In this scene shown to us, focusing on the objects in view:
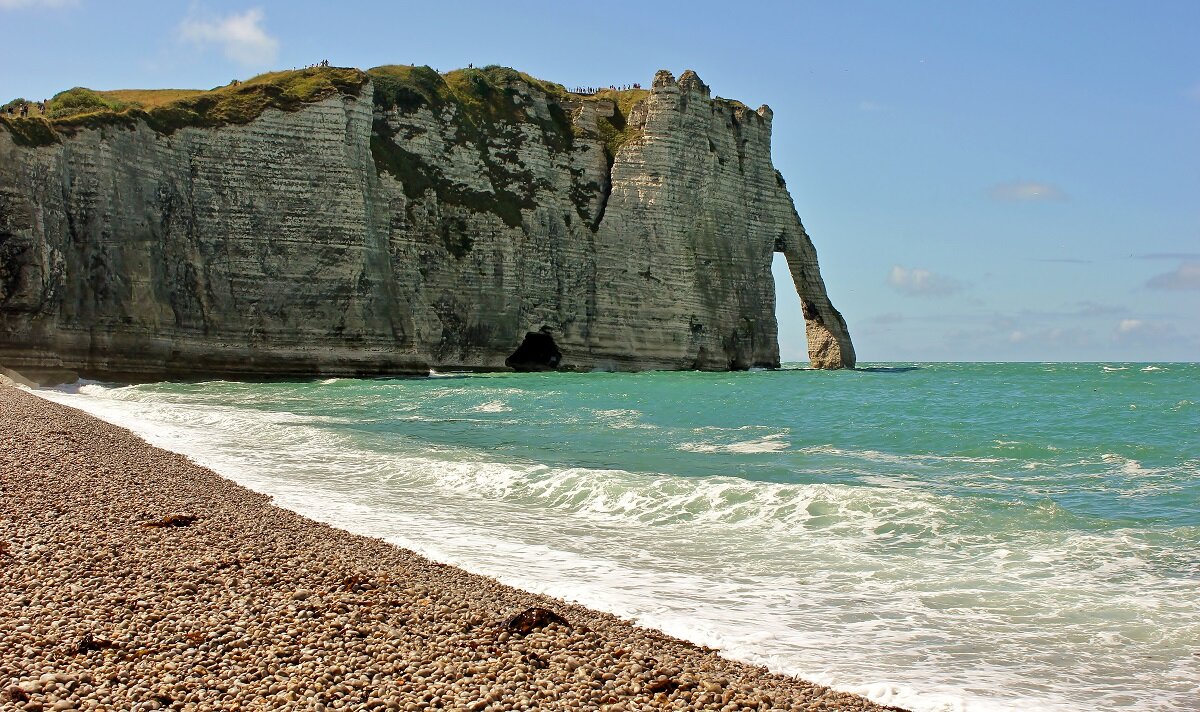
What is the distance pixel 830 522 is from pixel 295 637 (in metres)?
6.58

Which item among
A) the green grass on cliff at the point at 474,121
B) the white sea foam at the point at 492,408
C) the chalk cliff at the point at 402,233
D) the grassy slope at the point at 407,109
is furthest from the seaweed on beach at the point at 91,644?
the green grass on cliff at the point at 474,121

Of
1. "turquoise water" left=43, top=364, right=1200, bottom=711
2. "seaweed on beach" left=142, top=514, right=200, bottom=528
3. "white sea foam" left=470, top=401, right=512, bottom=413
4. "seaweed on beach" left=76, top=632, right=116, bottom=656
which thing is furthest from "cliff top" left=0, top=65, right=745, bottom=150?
"seaweed on beach" left=76, top=632, right=116, bottom=656

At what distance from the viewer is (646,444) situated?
18.5 metres

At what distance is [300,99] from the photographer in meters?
44.9

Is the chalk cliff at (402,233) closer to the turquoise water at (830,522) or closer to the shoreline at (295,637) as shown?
the turquoise water at (830,522)

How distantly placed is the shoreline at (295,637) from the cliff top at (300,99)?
3360 cm

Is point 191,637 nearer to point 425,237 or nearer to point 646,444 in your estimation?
point 646,444

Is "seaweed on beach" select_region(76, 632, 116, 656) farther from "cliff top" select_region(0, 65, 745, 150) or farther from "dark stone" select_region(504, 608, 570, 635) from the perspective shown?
"cliff top" select_region(0, 65, 745, 150)

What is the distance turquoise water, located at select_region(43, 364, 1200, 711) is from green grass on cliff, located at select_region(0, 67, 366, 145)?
17.1 meters

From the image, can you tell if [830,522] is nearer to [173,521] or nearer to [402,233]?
[173,521]

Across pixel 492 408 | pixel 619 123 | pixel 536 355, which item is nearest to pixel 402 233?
pixel 536 355

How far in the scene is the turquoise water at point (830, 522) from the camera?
6211mm

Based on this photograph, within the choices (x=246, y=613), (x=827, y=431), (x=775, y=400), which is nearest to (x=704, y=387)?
(x=775, y=400)

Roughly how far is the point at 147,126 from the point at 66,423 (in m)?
26.2
